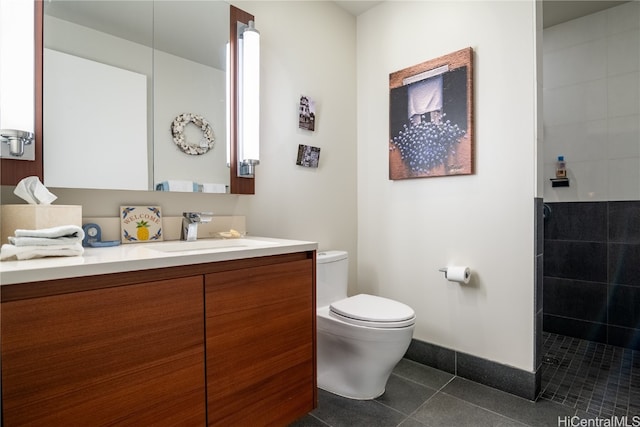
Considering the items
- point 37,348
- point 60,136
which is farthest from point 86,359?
point 60,136

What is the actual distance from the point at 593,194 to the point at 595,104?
2.22ft

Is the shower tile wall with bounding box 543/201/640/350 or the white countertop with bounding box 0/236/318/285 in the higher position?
the white countertop with bounding box 0/236/318/285

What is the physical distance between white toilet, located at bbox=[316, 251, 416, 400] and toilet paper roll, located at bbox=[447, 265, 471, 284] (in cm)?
38

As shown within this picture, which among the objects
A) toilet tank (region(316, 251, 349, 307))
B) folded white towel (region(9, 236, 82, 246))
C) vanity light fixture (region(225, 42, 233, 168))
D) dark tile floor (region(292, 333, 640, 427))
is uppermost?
vanity light fixture (region(225, 42, 233, 168))

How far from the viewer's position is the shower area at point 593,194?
2.37 meters

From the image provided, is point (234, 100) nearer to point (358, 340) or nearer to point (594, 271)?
point (358, 340)

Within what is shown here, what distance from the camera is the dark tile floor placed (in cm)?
160

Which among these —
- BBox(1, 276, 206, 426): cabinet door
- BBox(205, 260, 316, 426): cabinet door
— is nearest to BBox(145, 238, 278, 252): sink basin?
BBox(205, 260, 316, 426): cabinet door

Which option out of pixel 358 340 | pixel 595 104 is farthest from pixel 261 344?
pixel 595 104

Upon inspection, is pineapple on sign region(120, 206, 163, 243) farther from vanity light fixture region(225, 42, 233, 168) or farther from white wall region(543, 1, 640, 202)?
white wall region(543, 1, 640, 202)

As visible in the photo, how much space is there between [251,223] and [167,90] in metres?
0.79

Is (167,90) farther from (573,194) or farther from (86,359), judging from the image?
(573,194)

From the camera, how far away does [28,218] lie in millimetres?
1078

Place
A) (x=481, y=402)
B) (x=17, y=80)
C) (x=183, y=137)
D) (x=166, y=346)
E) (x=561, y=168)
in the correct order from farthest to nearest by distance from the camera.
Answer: (x=561, y=168)
(x=481, y=402)
(x=183, y=137)
(x=17, y=80)
(x=166, y=346)
